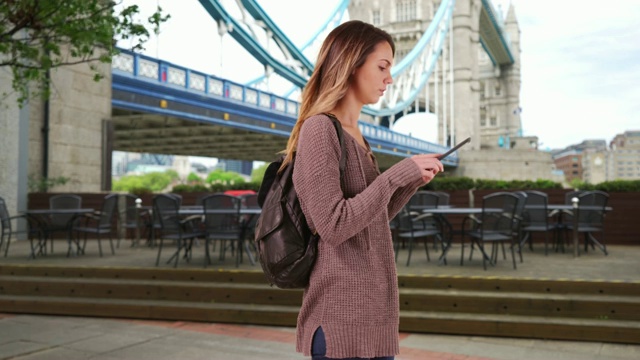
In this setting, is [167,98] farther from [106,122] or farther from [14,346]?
[14,346]

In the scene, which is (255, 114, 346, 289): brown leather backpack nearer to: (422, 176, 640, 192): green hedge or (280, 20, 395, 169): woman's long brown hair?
(280, 20, 395, 169): woman's long brown hair

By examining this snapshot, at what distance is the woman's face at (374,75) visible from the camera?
50.0 inches

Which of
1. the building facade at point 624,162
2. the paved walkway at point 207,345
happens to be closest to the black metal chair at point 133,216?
the paved walkway at point 207,345

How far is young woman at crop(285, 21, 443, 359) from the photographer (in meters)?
1.15

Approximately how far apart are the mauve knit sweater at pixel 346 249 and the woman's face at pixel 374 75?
13 cm

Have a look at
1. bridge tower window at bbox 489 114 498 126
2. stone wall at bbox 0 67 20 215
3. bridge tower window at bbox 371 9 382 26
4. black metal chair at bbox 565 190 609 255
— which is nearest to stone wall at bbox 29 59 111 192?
stone wall at bbox 0 67 20 215

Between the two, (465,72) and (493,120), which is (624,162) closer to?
(493,120)

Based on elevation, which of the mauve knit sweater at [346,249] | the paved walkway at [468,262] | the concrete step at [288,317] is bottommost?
the concrete step at [288,317]

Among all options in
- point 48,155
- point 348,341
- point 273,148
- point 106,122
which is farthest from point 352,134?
point 273,148

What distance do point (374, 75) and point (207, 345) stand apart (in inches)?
128

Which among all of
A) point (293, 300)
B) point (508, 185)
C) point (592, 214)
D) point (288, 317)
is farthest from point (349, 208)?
point (508, 185)

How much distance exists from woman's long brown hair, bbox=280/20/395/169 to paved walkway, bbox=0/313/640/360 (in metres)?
2.76

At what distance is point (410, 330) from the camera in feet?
14.6

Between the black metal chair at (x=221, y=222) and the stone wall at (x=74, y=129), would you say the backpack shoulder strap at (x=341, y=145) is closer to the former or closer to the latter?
the black metal chair at (x=221, y=222)
